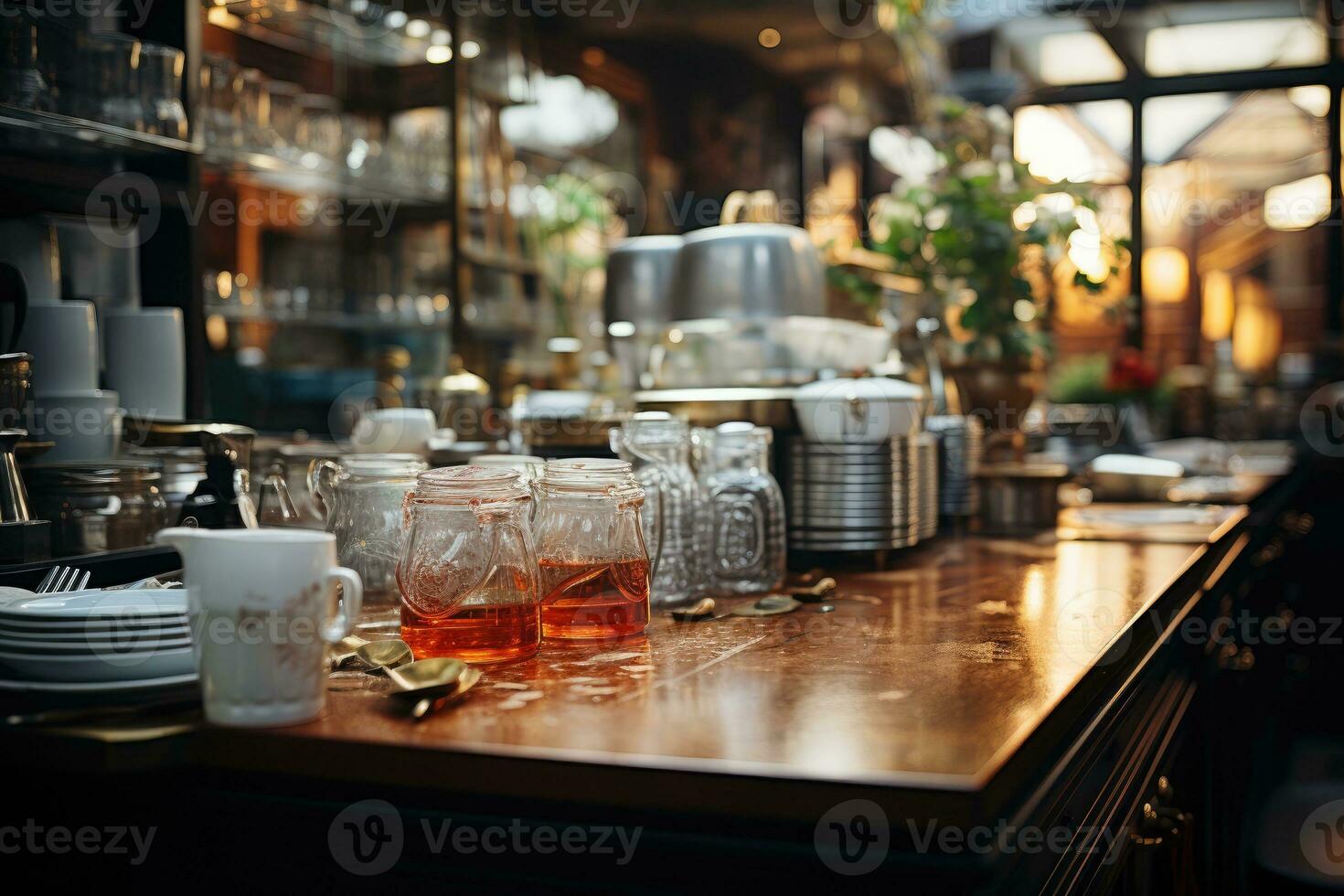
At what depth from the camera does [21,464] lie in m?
1.41

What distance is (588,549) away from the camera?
3.89ft

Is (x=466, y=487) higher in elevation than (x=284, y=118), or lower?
lower

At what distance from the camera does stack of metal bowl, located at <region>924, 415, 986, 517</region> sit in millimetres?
2346

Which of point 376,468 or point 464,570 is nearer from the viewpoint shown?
point 464,570

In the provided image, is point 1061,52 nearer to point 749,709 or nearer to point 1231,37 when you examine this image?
point 1231,37

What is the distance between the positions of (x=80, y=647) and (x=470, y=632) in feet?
1.02

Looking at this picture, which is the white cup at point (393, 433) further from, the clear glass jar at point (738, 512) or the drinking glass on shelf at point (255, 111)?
the drinking glass on shelf at point (255, 111)

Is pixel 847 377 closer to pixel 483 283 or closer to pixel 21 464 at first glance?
pixel 21 464

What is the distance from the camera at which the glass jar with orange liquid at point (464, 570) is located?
1.08 meters

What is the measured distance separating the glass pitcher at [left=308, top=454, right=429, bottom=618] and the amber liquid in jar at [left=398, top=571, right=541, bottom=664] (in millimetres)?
245

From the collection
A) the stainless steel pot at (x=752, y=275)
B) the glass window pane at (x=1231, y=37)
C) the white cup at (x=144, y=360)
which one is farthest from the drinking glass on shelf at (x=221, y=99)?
the glass window pane at (x=1231, y=37)

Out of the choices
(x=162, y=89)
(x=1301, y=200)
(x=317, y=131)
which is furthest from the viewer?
(x=1301, y=200)

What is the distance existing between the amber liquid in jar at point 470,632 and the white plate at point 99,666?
0.67 feet

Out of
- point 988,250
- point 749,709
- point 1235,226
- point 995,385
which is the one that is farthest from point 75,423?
point 1235,226
